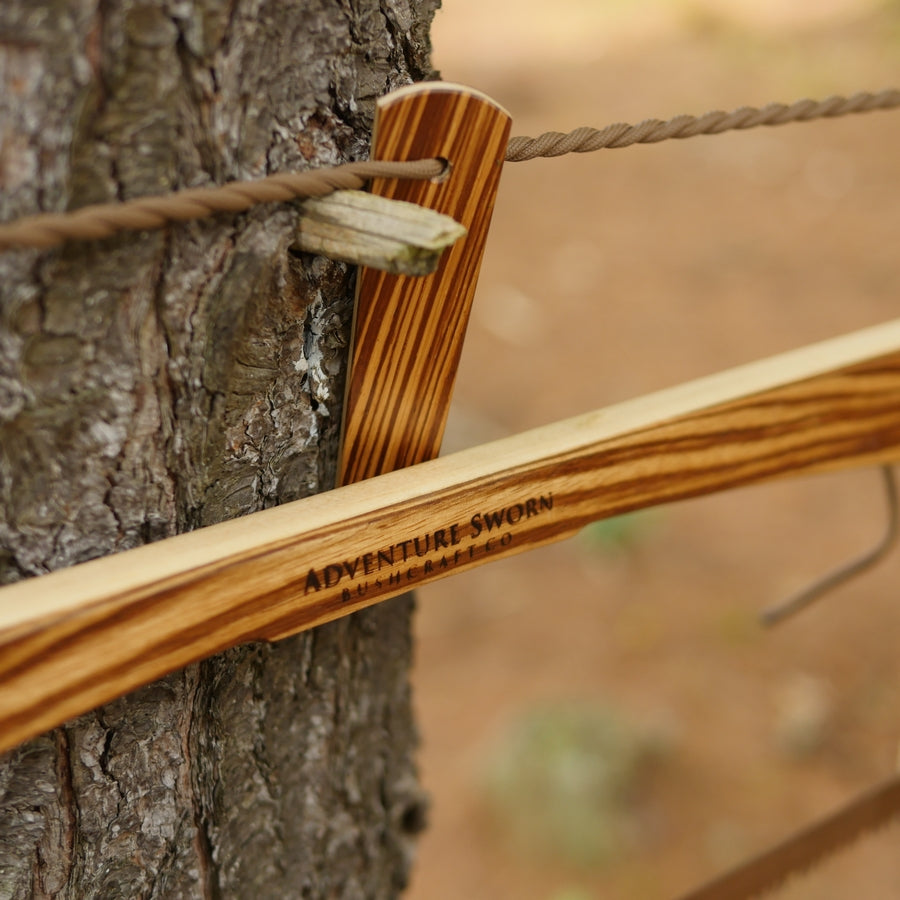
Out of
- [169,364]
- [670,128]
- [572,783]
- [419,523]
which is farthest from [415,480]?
[572,783]

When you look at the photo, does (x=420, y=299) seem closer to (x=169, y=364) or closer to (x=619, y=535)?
(x=169, y=364)

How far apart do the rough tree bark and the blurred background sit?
1.28m

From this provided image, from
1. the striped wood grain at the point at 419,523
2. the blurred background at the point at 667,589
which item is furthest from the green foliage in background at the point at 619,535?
the striped wood grain at the point at 419,523

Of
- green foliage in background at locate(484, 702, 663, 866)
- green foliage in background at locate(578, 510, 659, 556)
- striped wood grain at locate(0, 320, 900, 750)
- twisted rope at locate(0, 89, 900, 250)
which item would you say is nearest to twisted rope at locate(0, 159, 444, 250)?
twisted rope at locate(0, 89, 900, 250)

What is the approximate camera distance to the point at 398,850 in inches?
37.4

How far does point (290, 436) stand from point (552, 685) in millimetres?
1714

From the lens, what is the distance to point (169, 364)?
21.6 inches

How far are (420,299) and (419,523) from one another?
0.14 metres

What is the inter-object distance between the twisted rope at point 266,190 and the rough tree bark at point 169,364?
0.12 feet

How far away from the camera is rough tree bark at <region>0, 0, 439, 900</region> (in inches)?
18.6

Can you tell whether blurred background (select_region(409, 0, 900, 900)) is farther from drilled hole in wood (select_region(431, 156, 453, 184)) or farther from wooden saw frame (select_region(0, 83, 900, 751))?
drilled hole in wood (select_region(431, 156, 453, 184))

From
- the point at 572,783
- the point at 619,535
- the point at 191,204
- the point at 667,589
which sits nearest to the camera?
the point at 191,204

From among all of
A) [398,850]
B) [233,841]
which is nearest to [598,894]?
[398,850]

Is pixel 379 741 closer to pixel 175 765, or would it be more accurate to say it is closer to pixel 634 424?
pixel 175 765
